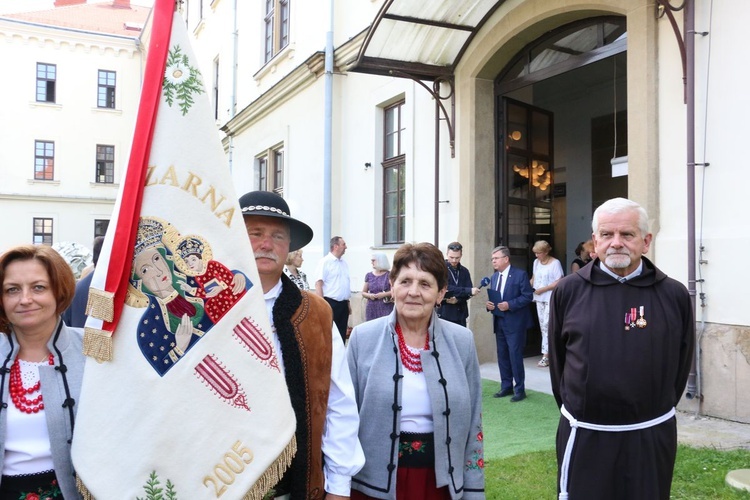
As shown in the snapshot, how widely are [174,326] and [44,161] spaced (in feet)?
104

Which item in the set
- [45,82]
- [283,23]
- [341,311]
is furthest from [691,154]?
[45,82]

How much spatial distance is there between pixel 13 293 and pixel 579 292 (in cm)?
229

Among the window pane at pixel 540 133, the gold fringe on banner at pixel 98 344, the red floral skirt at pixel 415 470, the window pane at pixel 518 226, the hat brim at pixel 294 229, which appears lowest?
the red floral skirt at pixel 415 470

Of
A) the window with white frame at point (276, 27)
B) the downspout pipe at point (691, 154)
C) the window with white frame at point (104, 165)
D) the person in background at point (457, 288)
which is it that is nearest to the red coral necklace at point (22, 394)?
the downspout pipe at point (691, 154)

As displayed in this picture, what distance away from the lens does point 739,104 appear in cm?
537

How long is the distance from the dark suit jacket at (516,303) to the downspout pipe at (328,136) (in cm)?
516

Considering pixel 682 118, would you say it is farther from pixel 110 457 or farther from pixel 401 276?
pixel 110 457

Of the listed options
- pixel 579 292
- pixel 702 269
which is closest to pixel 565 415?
pixel 579 292

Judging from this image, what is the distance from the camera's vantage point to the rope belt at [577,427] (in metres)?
2.75

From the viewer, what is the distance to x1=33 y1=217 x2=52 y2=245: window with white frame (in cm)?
2914

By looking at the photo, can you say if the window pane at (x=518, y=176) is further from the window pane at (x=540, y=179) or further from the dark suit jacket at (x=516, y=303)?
the dark suit jacket at (x=516, y=303)

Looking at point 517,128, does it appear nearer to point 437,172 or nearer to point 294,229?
point 437,172

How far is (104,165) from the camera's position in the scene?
1200 inches

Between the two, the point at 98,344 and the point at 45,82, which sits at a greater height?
the point at 45,82
